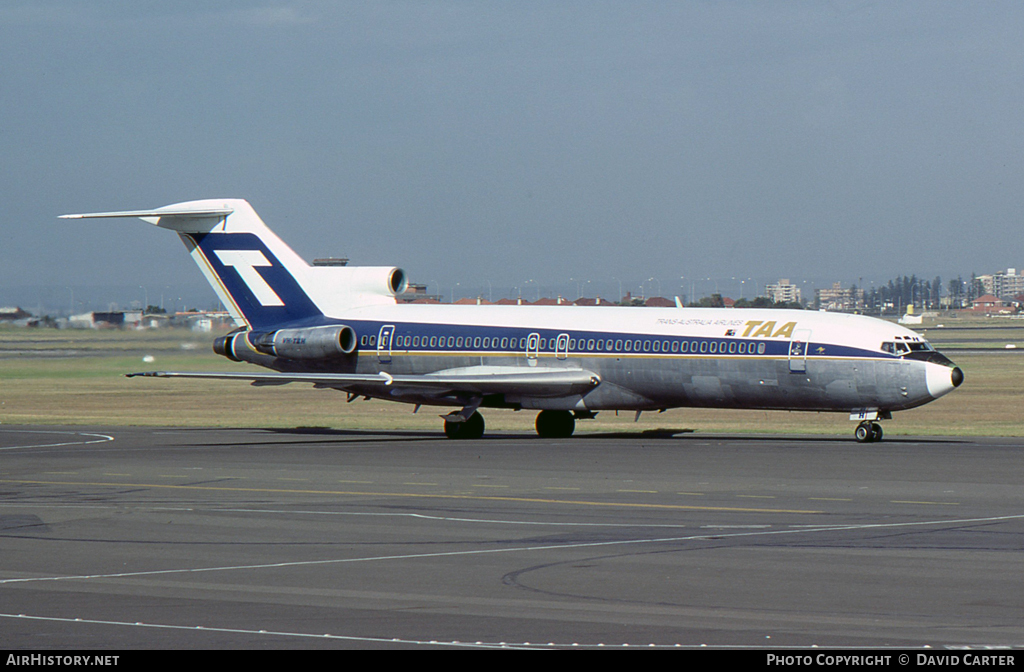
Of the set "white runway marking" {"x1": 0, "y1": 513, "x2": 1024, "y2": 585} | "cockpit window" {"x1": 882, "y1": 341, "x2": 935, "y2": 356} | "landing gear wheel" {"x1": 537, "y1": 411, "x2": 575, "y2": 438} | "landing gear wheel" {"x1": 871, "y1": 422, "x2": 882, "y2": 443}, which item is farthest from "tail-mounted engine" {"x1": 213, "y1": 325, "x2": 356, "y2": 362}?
"white runway marking" {"x1": 0, "y1": 513, "x2": 1024, "y2": 585}

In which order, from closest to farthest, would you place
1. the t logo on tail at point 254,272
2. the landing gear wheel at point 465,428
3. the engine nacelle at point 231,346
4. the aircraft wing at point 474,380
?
the aircraft wing at point 474,380 → the landing gear wheel at point 465,428 → the engine nacelle at point 231,346 → the t logo on tail at point 254,272

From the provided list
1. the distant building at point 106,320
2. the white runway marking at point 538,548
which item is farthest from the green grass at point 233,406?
the white runway marking at point 538,548

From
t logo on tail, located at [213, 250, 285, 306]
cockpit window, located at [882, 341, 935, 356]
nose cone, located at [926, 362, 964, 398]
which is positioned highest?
t logo on tail, located at [213, 250, 285, 306]

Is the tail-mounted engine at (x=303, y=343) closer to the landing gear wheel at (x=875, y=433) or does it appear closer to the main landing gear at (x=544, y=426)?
the main landing gear at (x=544, y=426)

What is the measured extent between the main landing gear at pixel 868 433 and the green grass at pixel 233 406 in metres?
5.74

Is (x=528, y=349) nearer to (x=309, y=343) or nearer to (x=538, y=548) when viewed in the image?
(x=309, y=343)

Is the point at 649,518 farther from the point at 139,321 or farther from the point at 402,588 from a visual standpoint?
the point at 139,321

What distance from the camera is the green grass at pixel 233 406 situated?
50.5 meters

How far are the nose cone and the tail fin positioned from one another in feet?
62.9

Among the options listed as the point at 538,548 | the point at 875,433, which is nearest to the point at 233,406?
the point at 875,433

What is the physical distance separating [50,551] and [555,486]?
11482mm

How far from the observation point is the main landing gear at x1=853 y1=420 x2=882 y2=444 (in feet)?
125

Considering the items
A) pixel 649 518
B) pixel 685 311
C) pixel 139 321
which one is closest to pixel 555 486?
pixel 649 518

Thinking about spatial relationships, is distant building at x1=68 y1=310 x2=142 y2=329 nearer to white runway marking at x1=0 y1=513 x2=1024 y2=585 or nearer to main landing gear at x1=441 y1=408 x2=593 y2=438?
main landing gear at x1=441 y1=408 x2=593 y2=438
